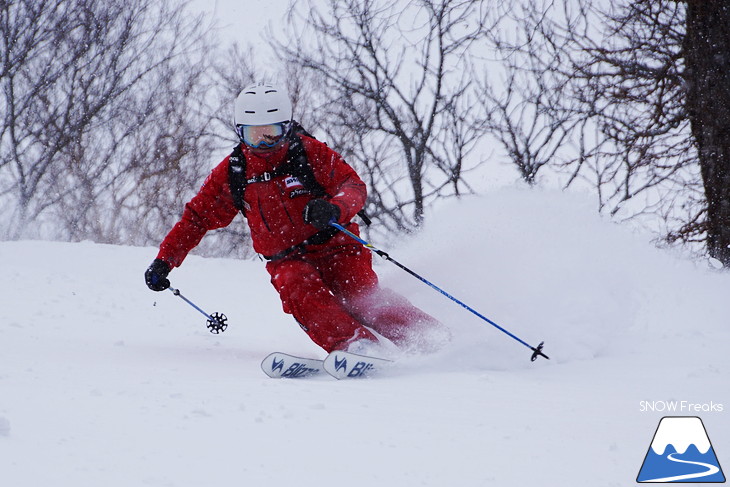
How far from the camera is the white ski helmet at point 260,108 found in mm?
4258

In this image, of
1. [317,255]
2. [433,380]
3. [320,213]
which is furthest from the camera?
[317,255]

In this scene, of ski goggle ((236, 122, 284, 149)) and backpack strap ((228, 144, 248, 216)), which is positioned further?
backpack strap ((228, 144, 248, 216))

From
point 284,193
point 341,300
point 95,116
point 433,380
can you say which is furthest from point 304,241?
point 95,116

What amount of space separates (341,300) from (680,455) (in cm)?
250

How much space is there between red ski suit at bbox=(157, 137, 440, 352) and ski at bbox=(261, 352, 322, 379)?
279 mm

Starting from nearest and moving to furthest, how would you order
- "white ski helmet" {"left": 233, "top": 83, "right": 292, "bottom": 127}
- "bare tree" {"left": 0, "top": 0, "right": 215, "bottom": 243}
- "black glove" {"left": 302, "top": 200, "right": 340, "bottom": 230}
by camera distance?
1. "black glove" {"left": 302, "top": 200, "right": 340, "bottom": 230}
2. "white ski helmet" {"left": 233, "top": 83, "right": 292, "bottom": 127}
3. "bare tree" {"left": 0, "top": 0, "right": 215, "bottom": 243}

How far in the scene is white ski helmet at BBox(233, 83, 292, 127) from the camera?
4258 millimetres

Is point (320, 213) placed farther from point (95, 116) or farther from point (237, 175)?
point (95, 116)

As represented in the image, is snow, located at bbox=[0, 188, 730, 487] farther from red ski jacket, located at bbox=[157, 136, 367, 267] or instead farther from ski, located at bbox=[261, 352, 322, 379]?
red ski jacket, located at bbox=[157, 136, 367, 267]

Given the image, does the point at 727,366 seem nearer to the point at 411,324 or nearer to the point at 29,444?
the point at 411,324

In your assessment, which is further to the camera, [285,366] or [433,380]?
[285,366]

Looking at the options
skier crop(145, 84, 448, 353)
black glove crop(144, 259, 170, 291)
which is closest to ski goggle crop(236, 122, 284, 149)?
skier crop(145, 84, 448, 353)

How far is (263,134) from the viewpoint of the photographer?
4.29 meters

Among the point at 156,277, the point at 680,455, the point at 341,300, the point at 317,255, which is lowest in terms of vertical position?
the point at 680,455
